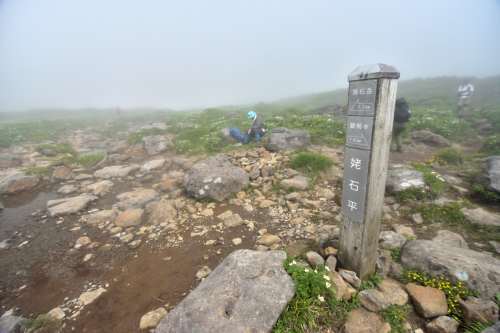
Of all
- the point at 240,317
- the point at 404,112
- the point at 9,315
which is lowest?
the point at 9,315

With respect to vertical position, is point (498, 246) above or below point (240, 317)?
below

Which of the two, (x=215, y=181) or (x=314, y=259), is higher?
(x=215, y=181)

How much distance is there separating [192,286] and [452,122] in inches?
643

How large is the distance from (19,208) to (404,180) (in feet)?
33.5

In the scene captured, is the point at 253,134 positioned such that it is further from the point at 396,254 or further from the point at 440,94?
the point at 440,94

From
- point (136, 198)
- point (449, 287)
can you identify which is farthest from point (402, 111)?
point (136, 198)

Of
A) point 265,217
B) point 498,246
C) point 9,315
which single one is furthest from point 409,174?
point 9,315

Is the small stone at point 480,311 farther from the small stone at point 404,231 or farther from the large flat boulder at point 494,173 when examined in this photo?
the large flat boulder at point 494,173

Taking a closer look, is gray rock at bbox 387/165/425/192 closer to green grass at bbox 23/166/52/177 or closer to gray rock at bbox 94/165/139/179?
gray rock at bbox 94/165/139/179

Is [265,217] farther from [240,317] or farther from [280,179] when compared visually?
[240,317]

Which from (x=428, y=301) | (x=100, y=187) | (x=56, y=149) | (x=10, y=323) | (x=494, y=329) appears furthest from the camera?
(x=56, y=149)

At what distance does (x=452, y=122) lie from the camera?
43.5 feet

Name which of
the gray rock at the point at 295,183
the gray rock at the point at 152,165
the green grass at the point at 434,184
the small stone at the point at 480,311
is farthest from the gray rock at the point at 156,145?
the small stone at the point at 480,311

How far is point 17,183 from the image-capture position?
739cm
